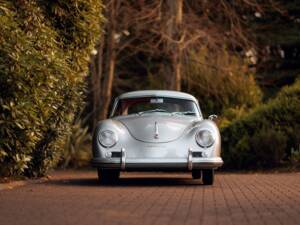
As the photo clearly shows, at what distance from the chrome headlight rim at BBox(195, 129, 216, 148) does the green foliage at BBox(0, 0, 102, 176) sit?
8.07 ft

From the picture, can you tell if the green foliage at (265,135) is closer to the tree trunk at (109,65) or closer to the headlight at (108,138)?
the headlight at (108,138)

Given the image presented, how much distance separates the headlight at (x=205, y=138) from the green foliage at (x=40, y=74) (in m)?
2.47

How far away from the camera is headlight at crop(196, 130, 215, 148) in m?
13.6

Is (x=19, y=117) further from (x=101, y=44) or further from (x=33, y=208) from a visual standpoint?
(x=101, y=44)

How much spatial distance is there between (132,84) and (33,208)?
2314 centimetres

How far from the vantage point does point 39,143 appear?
1595 centimetres

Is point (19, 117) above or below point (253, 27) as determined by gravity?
below

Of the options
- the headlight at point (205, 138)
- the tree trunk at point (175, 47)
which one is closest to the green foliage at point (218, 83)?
the tree trunk at point (175, 47)

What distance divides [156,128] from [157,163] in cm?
58

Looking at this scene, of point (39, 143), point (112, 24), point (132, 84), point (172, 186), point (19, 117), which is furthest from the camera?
point (132, 84)

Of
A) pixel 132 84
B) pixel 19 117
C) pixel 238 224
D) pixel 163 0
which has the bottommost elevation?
pixel 238 224

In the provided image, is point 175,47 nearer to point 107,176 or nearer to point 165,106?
point 165,106

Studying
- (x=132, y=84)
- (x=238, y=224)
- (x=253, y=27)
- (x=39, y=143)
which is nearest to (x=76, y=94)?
(x=39, y=143)

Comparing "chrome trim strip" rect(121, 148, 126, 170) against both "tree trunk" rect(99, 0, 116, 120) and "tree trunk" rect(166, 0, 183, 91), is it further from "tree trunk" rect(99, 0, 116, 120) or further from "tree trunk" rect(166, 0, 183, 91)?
"tree trunk" rect(99, 0, 116, 120)
